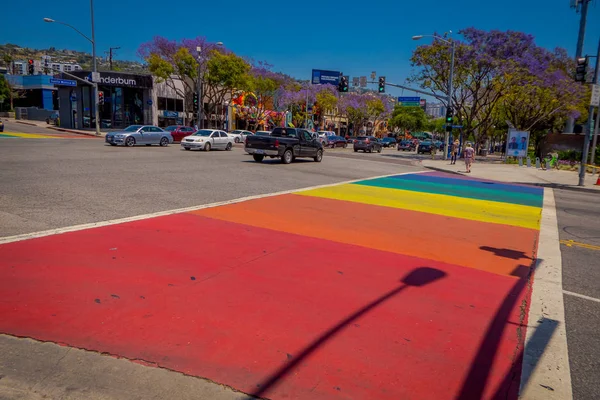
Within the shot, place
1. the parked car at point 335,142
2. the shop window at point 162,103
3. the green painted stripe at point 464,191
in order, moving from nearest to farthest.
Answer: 1. the green painted stripe at point 464,191
2. the parked car at point 335,142
3. the shop window at point 162,103

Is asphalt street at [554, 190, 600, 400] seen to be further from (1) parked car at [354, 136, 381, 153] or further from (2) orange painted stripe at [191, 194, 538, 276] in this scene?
(1) parked car at [354, 136, 381, 153]

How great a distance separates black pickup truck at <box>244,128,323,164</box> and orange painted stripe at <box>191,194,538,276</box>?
32.6ft

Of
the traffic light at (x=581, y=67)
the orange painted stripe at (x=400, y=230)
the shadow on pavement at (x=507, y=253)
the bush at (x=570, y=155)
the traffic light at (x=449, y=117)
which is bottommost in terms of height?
the shadow on pavement at (x=507, y=253)

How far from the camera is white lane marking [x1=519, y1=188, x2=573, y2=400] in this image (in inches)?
132

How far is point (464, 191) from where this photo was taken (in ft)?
51.9

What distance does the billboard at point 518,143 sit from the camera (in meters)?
31.2

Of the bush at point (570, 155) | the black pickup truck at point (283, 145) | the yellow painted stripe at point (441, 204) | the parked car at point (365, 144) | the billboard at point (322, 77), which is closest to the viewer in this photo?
the yellow painted stripe at point (441, 204)

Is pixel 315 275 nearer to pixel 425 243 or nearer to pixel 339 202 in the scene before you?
pixel 425 243

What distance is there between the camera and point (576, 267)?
6.68m

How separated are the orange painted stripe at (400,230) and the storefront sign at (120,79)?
46812 mm

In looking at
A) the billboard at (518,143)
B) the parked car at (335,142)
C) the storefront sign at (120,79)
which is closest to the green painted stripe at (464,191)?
the billboard at (518,143)

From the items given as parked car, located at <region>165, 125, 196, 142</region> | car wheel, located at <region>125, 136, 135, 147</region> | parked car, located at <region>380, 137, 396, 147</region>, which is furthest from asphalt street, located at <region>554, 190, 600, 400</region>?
parked car, located at <region>380, 137, 396, 147</region>

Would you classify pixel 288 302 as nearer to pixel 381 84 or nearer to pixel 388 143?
pixel 381 84

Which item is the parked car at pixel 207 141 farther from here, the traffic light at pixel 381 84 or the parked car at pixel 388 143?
the parked car at pixel 388 143
